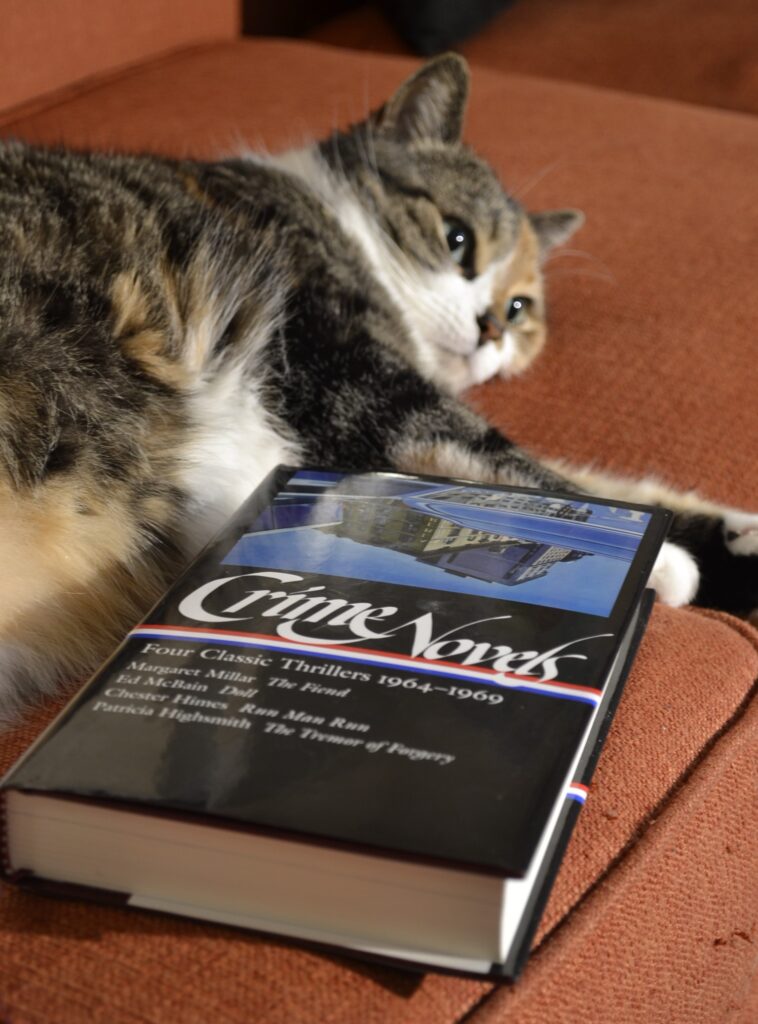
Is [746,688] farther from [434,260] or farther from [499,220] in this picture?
[499,220]

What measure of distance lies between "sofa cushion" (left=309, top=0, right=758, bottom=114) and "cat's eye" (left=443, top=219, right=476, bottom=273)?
0.97 m

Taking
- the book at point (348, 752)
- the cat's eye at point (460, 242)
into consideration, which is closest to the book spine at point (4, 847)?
the book at point (348, 752)

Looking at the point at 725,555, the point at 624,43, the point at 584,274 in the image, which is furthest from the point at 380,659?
the point at 624,43

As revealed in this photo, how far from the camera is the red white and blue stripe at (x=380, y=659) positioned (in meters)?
0.59

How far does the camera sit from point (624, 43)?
2205mm

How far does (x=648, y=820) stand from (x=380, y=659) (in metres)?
0.20

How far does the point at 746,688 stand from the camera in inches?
31.0

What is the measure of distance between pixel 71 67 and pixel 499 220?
2.61 feet

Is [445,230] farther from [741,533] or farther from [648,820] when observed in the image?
[648,820]

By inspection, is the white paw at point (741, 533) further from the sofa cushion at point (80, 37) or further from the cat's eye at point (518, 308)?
the sofa cushion at point (80, 37)

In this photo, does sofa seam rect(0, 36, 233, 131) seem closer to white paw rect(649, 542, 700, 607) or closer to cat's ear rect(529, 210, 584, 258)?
cat's ear rect(529, 210, 584, 258)

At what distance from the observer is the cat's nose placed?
1.34m

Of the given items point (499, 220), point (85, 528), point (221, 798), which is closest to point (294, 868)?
point (221, 798)

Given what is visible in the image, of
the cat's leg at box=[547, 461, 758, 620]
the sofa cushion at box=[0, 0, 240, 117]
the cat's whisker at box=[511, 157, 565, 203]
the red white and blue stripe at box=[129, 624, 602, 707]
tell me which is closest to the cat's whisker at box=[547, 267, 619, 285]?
the cat's whisker at box=[511, 157, 565, 203]
